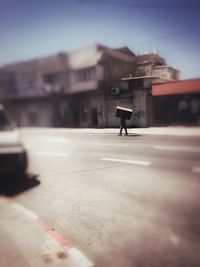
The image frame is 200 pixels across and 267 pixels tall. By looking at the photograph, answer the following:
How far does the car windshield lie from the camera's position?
1.55 metres

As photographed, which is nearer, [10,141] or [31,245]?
[10,141]

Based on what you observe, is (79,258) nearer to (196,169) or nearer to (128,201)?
(128,201)

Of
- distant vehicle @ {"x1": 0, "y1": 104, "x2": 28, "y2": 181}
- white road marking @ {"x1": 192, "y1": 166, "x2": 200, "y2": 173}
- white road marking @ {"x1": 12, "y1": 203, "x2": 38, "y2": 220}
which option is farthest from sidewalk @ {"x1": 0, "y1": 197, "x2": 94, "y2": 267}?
distant vehicle @ {"x1": 0, "y1": 104, "x2": 28, "y2": 181}

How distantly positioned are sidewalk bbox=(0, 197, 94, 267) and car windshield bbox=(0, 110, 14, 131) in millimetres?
2468

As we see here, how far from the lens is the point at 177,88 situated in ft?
4.19

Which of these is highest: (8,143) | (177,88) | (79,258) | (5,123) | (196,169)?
(177,88)

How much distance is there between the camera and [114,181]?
576 cm

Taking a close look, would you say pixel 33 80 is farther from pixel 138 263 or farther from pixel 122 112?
pixel 138 263

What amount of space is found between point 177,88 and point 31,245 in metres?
3.36

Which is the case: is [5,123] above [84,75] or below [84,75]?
below

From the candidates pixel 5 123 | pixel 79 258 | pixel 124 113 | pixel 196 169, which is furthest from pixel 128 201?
pixel 5 123

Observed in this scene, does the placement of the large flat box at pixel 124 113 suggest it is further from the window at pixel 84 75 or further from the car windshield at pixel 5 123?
the car windshield at pixel 5 123

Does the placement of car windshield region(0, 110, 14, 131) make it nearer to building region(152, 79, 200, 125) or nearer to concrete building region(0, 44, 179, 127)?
concrete building region(0, 44, 179, 127)

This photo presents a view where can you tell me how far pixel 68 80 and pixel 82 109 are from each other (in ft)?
1.00
